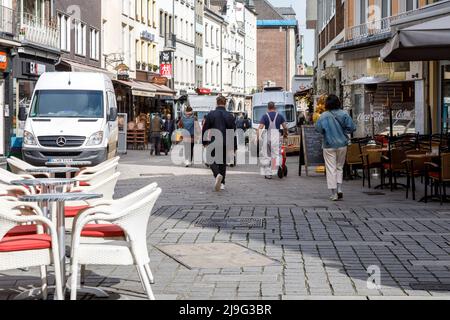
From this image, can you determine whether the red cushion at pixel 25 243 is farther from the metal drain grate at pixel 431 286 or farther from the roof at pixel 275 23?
the roof at pixel 275 23

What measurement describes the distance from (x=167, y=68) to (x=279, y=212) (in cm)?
4829

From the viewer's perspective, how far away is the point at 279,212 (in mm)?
12836

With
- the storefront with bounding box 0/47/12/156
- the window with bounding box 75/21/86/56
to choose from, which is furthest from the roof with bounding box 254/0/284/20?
the storefront with bounding box 0/47/12/156

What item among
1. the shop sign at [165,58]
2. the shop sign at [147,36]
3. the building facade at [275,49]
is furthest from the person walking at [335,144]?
the building facade at [275,49]

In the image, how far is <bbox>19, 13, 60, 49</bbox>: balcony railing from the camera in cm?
3475

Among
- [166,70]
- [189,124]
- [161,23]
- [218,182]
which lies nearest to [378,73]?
[189,124]

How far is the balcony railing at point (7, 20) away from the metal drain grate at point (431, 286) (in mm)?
27546

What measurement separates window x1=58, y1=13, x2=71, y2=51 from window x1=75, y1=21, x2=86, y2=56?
0.89m

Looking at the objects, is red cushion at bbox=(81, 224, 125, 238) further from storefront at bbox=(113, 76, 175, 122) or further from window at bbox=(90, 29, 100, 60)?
window at bbox=(90, 29, 100, 60)

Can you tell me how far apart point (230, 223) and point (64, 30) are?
3217cm

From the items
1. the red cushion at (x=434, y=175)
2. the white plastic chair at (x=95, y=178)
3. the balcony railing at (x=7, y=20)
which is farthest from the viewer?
the balcony railing at (x=7, y=20)

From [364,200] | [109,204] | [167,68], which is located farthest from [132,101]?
[109,204]

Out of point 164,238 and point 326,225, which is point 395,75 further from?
point 164,238

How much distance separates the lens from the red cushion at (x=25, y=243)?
18.9 ft
